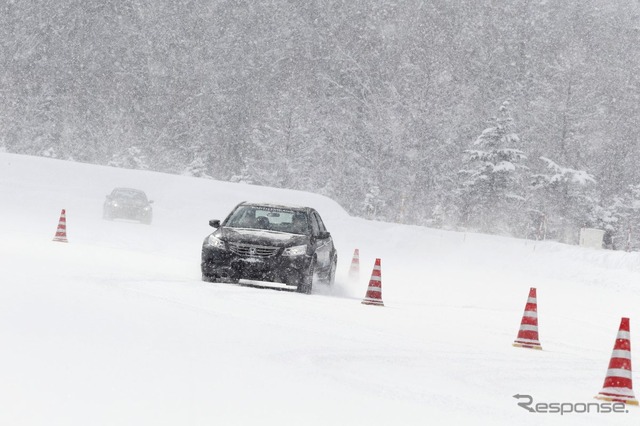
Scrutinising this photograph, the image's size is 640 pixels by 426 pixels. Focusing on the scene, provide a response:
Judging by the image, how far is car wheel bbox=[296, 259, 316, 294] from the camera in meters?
16.2

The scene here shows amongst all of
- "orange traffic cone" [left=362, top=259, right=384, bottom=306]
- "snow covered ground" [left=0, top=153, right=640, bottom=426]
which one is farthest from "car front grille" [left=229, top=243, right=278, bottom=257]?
"orange traffic cone" [left=362, top=259, right=384, bottom=306]

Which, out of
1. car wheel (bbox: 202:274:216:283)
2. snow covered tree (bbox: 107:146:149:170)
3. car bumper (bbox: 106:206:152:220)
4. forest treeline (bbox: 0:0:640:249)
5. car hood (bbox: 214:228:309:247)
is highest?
forest treeline (bbox: 0:0:640:249)

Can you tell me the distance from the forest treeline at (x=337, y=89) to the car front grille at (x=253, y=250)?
51.1m

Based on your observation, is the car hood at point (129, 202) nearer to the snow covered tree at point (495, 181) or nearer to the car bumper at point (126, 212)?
the car bumper at point (126, 212)

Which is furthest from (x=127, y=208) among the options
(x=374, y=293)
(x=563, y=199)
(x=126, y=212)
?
(x=563, y=199)

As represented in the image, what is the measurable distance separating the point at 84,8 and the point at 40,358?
242 feet

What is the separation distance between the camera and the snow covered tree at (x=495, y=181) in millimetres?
59312

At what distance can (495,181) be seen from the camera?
61.6 metres

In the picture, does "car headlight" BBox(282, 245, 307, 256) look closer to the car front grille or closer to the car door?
the car front grille

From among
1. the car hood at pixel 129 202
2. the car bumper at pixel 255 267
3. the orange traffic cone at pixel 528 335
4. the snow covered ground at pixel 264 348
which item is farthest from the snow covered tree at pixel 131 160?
the orange traffic cone at pixel 528 335

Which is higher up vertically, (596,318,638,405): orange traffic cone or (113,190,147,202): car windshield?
(113,190,147,202): car windshield

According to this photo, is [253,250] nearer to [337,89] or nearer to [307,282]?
[307,282]

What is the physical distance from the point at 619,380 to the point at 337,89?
229ft

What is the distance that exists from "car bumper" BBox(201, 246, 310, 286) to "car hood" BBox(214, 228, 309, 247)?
0.23 meters
